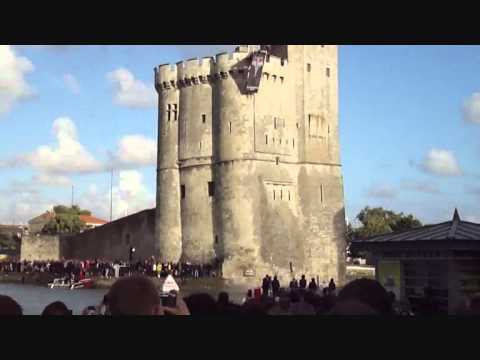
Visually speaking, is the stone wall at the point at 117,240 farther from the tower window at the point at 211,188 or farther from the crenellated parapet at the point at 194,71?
the crenellated parapet at the point at 194,71

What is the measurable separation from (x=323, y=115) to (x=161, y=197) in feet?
35.6

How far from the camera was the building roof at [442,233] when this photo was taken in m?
12.6

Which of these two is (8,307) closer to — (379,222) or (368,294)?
(368,294)

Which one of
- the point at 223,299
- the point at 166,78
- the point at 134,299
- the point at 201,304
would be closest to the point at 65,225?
the point at 166,78

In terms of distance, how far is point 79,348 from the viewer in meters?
2.44

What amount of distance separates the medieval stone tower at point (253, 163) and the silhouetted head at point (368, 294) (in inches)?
1341

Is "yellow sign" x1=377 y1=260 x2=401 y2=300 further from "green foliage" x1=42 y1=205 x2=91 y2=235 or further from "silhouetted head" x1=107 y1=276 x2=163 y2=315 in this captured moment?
"green foliage" x1=42 y1=205 x2=91 y2=235

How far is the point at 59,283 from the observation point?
38.2 meters

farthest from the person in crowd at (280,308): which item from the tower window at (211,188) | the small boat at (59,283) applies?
the tower window at (211,188)

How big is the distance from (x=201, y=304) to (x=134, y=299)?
7.69ft
